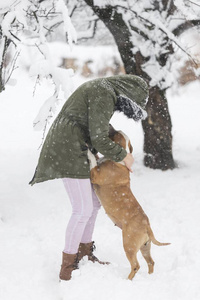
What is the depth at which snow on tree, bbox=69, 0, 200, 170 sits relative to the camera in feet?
22.2

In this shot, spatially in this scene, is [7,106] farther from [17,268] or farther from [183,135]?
[17,268]

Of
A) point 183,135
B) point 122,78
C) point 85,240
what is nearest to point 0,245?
point 85,240

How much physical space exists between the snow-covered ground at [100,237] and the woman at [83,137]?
15.2 inches

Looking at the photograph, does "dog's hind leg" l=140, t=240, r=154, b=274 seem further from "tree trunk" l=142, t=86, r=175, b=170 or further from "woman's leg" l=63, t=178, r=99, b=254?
"tree trunk" l=142, t=86, r=175, b=170

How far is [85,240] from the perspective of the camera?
3746mm

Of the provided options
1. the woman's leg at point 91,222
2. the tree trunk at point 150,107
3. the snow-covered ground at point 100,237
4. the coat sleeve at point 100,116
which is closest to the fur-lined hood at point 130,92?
the coat sleeve at point 100,116

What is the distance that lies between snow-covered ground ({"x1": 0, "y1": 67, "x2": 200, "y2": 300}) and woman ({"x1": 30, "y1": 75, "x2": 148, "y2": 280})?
39cm

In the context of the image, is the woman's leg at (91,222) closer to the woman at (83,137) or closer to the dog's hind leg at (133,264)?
the woman at (83,137)

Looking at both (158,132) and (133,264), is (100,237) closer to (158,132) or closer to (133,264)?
(133,264)

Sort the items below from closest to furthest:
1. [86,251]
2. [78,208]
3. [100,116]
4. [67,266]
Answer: [100,116] → [78,208] → [67,266] → [86,251]

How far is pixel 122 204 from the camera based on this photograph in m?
3.44

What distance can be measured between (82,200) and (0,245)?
168 centimetres

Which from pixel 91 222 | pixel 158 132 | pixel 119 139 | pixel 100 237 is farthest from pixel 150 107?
pixel 91 222

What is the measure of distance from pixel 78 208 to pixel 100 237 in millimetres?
1450
